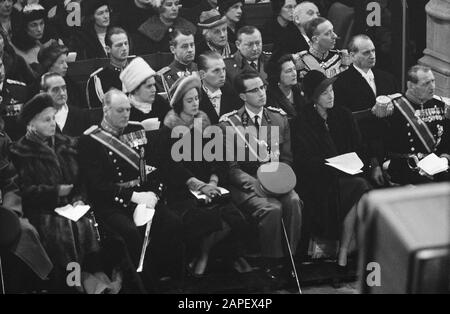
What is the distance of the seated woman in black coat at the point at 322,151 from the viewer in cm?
586

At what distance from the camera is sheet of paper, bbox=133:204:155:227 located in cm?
549

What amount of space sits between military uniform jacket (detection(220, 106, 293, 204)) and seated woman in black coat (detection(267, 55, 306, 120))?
66mm

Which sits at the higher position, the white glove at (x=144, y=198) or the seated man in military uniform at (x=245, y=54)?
the seated man in military uniform at (x=245, y=54)

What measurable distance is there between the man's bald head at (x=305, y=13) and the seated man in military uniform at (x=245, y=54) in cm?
31

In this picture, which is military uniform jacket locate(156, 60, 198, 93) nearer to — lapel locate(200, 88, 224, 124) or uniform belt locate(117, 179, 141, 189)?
lapel locate(200, 88, 224, 124)

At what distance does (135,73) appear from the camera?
5.42m

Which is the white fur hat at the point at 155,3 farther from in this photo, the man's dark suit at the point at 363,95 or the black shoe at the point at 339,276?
the black shoe at the point at 339,276

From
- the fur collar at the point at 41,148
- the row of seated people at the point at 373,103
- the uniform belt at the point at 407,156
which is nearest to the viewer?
the fur collar at the point at 41,148

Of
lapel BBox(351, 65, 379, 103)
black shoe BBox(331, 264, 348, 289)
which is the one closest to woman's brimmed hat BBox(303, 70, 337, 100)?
lapel BBox(351, 65, 379, 103)

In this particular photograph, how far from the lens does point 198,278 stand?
18.8 ft

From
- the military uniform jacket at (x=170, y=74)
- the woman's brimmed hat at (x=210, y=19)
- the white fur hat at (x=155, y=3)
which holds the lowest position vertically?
the military uniform jacket at (x=170, y=74)

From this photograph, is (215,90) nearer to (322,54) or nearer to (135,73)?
(135,73)

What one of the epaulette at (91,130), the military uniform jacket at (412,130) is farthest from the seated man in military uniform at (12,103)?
the military uniform jacket at (412,130)

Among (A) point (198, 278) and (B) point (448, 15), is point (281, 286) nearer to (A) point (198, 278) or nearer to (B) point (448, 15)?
(A) point (198, 278)
